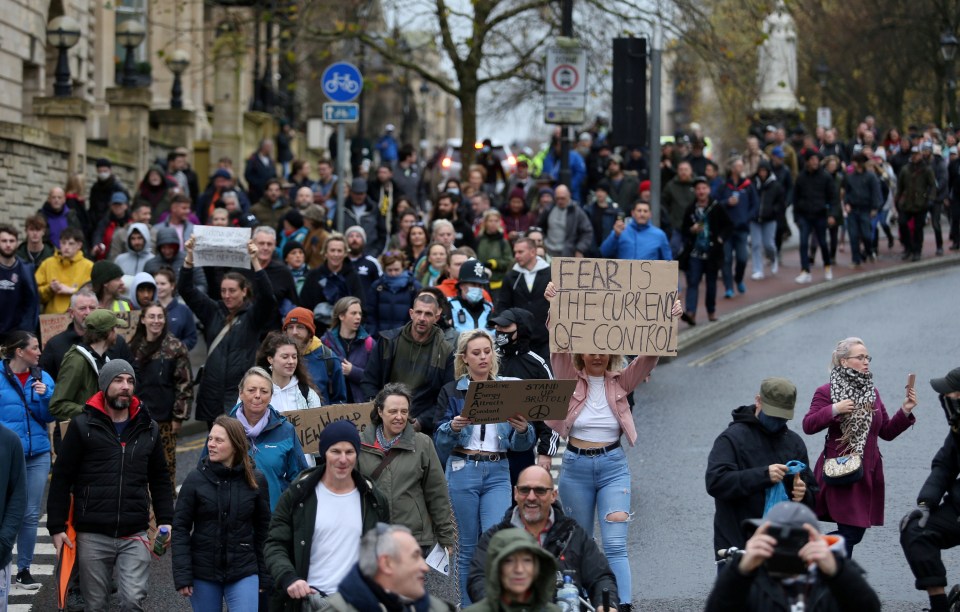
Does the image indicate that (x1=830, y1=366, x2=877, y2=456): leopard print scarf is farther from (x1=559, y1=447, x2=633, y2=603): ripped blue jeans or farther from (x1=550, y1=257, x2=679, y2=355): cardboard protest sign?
(x1=559, y1=447, x2=633, y2=603): ripped blue jeans

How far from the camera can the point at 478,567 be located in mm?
7387

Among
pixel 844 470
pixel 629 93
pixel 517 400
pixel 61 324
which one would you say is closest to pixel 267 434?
pixel 517 400

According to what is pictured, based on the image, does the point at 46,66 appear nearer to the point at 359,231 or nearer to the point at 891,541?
the point at 359,231

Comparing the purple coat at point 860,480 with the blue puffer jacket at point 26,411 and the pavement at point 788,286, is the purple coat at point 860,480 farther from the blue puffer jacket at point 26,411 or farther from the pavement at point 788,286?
the pavement at point 788,286

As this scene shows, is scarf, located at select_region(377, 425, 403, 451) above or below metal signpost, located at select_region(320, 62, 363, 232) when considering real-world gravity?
below

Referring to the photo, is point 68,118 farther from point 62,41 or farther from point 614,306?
point 614,306

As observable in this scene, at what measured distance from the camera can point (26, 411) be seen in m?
10.9

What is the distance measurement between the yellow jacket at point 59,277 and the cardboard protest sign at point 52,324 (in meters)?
2.66

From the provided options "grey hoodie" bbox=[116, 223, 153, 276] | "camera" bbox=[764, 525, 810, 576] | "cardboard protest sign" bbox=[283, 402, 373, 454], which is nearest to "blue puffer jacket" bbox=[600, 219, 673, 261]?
"grey hoodie" bbox=[116, 223, 153, 276]

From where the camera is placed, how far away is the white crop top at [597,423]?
9781 mm

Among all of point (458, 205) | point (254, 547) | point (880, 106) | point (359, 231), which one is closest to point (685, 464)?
point (359, 231)

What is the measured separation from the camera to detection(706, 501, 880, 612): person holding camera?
6.14m

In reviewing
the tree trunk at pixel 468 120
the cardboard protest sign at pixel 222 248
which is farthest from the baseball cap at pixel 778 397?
the tree trunk at pixel 468 120

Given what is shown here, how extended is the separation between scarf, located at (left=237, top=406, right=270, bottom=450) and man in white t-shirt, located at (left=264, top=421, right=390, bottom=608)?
129cm
